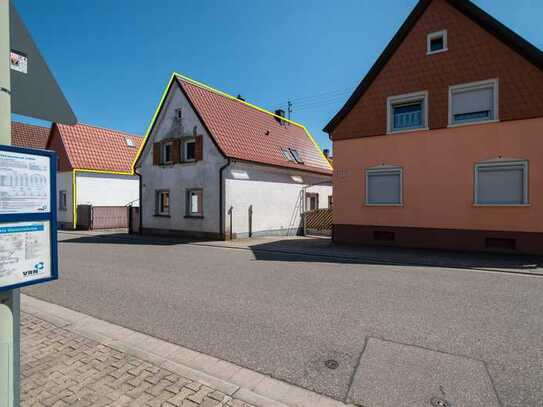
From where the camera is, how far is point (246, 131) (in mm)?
18109

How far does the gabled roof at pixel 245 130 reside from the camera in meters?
16.0

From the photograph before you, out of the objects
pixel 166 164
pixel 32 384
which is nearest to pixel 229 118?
pixel 166 164

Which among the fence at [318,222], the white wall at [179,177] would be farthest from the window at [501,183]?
the white wall at [179,177]

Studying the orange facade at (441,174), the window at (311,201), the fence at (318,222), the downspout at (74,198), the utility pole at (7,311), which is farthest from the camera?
the downspout at (74,198)

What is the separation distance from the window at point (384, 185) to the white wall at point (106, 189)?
18388 mm

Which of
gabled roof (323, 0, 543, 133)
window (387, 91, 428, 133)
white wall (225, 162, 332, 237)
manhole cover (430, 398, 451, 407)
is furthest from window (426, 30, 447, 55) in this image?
manhole cover (430, 398, 451, 407)

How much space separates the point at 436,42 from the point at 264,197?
33.5ft

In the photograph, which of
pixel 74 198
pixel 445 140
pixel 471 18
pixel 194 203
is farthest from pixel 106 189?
pixel 471 18

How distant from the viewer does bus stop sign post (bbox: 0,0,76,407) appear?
191cm

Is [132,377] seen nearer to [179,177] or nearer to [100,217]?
[179,177]

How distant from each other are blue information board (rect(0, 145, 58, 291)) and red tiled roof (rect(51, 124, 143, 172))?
866 inches

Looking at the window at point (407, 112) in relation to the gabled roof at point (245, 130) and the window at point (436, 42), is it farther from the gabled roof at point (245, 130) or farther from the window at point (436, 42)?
the gabled roof at point (245, 130)

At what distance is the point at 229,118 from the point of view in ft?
58.5

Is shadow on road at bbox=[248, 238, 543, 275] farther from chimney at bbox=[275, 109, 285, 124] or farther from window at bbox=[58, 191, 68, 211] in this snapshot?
window at bbox=[58, 191, 68, 211]
